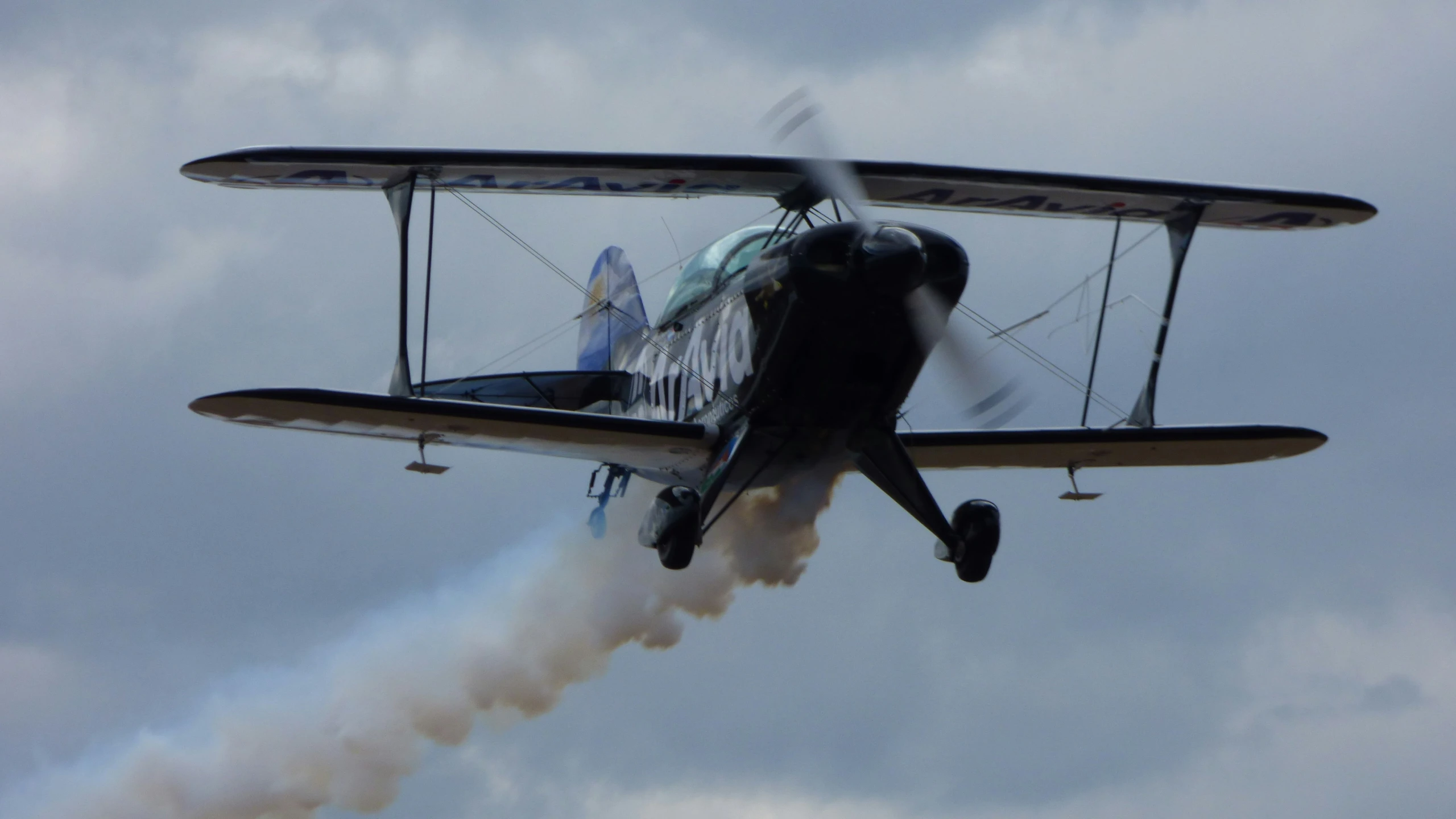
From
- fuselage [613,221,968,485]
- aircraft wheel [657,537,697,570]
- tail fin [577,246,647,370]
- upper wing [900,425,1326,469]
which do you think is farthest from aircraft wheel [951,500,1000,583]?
tail fin [577,246,647,370]

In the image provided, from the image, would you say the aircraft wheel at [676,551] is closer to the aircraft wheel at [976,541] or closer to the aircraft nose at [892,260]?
the aircraft wheel at [976,541]

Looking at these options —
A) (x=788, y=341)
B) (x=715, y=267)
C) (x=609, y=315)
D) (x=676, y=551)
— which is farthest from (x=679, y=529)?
(x=609, y=315)

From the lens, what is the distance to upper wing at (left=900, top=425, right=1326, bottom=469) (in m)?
19.0

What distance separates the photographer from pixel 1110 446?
19172 mm

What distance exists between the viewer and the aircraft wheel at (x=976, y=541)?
664 inches

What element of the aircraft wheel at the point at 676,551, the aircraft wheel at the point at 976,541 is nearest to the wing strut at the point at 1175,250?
the aircraft wheel at the point at 976,541

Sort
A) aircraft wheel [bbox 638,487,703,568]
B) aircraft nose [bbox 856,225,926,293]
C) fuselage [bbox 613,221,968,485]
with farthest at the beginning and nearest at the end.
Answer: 1. aircraft wheel [bbox 638,487,703,568]
2. fuselage [bbox 613,221,968,485]
3. aircraft nose [bbox 856,225,926,293]

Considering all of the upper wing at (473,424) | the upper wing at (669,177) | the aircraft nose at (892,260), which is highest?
the upper wing at (669,177)

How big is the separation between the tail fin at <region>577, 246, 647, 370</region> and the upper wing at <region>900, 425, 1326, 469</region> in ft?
14.8

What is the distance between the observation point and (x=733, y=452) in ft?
55.0

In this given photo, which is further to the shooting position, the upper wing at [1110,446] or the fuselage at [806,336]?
the upper wing at [1110,446]

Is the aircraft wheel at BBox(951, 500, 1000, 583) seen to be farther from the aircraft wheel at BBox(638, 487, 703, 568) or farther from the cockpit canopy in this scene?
the cockpit canopy

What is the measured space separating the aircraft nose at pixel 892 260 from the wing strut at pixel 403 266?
4.56m

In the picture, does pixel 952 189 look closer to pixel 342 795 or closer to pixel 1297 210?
pixel 1297 210
